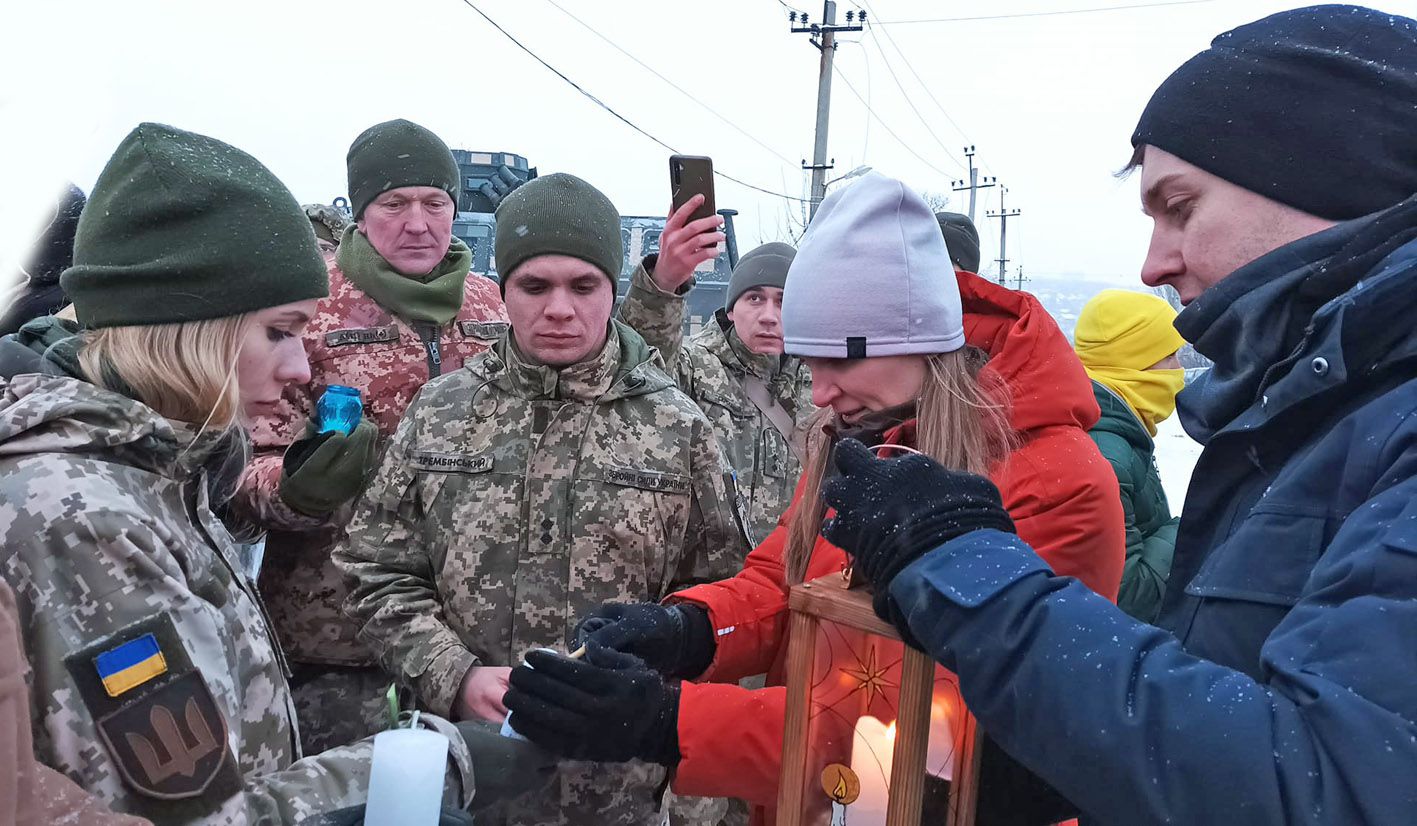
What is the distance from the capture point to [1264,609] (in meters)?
1.17

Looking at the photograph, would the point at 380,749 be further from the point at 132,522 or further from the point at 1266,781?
the point at 1266,781

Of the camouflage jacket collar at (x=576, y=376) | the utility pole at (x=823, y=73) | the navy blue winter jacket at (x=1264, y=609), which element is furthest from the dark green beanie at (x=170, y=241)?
the utility pole at (x=823, y=73)

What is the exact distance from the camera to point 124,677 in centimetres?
132

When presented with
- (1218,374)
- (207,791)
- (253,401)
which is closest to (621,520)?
(253,401)

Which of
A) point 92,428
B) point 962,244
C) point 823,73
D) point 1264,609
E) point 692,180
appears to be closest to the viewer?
point 1264,609

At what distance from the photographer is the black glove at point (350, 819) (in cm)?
150

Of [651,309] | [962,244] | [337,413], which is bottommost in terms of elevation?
[337,413]

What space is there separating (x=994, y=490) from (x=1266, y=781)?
0.48 m

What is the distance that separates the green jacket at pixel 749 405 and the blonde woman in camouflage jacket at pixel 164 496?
300cm

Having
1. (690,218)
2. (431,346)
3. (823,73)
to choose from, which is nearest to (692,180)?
(690,218)

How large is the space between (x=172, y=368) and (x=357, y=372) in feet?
5.01

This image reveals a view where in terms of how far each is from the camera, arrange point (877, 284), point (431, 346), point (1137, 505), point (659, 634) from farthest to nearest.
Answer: point (1137, 505)
point (431, 346)
point (659, 634)
point (877, 284)

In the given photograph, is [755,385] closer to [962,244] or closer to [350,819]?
[962,244]

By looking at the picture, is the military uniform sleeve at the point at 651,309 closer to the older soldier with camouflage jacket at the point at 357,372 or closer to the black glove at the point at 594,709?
the older soldier with camouflage jacket at the point at 357,372
